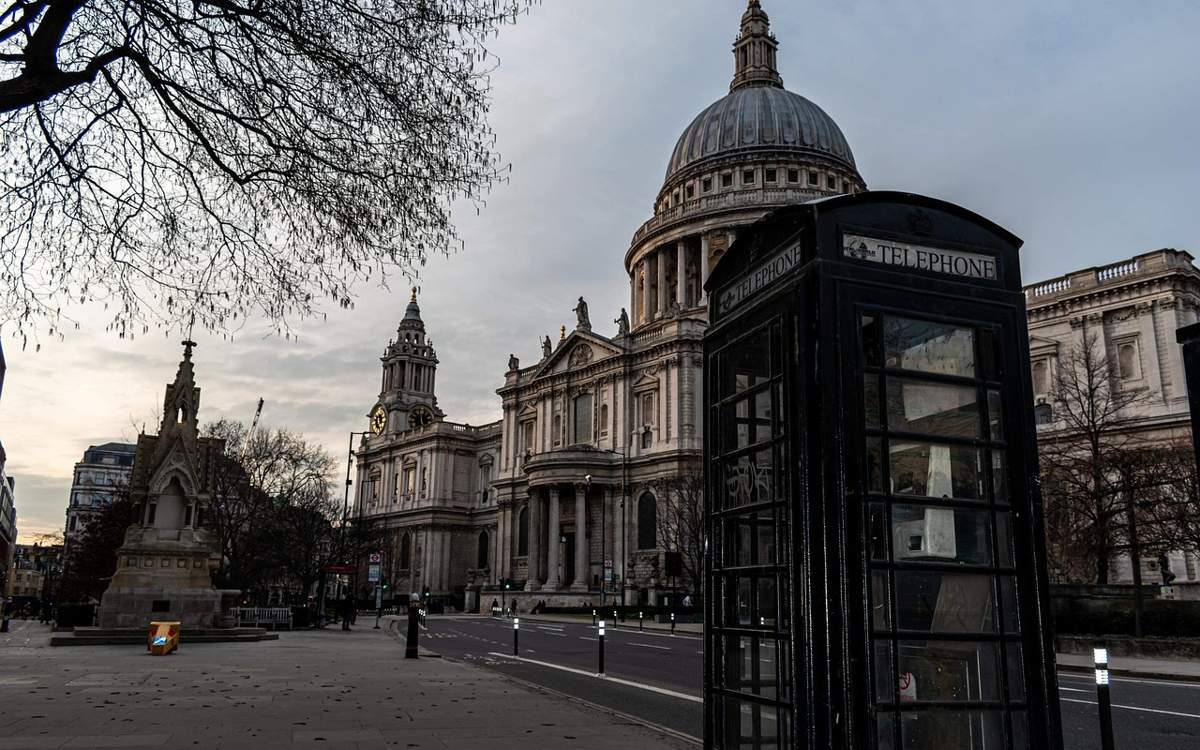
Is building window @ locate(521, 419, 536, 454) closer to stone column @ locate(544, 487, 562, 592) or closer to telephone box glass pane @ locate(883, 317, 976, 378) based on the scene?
stone column @ locate(544, 487, 562, 592)

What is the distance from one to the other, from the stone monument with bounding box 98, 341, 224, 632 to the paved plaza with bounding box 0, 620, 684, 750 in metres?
5.84

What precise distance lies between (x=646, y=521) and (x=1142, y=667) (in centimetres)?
4474

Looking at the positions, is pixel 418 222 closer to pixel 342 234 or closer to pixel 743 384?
pixel 342 234

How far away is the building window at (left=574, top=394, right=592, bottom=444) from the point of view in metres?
73.4

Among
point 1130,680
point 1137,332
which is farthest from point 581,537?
point 1130,680

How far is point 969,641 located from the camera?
4324 mm

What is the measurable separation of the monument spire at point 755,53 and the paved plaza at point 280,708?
280 ft

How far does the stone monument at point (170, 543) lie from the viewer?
2575cm

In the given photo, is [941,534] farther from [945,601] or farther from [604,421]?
[604,421]

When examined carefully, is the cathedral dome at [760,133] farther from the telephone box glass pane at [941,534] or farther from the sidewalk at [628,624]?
the telephone box glass pane at [941,534]

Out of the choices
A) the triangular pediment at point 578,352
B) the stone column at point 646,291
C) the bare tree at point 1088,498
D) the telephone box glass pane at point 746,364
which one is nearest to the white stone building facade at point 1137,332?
the bare tree at point 1088,498

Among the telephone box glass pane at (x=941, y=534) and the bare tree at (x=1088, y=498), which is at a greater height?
the bare tree at (x=1088, y=498)

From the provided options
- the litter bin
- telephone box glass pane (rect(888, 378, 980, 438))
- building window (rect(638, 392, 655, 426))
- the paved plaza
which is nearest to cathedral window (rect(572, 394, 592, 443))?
building window (rect(638, 392, 655, 426))

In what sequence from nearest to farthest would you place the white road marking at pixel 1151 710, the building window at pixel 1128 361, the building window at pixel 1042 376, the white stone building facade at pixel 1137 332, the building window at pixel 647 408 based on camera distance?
the white road marking at pixel 1151 710
the white stone building facade at pixel 1137 332
the building window at pixel 1128 361
the building window at pixel 1042 376
the building window at pixel 647 408
